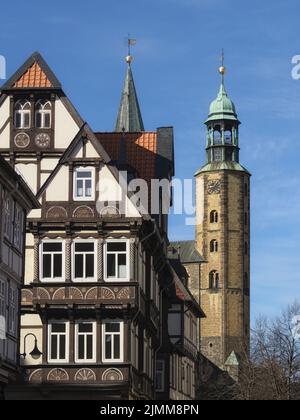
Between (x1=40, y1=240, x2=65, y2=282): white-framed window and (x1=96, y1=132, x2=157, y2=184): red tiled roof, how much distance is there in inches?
269

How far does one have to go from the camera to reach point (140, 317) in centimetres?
4934

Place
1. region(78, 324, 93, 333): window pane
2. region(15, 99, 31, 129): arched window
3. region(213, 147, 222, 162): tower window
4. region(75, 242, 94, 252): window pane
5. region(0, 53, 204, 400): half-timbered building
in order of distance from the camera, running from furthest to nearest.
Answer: region(213, 147, 222, 162): tower window < region(15, 99, 31, 129): arched window < region(75, 242, 94, 252): window pane < region(78, 324, 93, 333): window pane < region(0, 53, 204, 400): half-timbered building

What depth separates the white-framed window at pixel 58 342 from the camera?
156ft

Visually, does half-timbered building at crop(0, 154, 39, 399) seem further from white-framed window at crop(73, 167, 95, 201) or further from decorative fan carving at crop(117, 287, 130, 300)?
decorative fan carving at crop(117, 287, 130, 300)

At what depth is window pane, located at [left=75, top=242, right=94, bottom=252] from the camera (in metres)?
48.4

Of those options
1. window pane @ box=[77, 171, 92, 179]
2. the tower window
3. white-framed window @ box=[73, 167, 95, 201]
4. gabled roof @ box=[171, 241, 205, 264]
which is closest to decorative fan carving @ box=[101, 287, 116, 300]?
white-framed window @ box=[73, 167, 95, 201]

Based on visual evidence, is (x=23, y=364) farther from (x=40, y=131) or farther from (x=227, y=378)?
(x=227, y=378)

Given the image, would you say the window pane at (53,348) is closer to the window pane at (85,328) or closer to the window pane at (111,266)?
the window pane at (85,328)

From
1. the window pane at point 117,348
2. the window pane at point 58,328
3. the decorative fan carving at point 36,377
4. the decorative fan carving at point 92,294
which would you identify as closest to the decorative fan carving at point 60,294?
the decorative fan carving at point 92,294

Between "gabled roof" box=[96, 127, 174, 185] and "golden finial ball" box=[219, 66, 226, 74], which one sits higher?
"golden finial ball" box=[219, 66, 226, 74]

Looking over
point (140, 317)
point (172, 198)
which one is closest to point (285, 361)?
point (172, 198)
